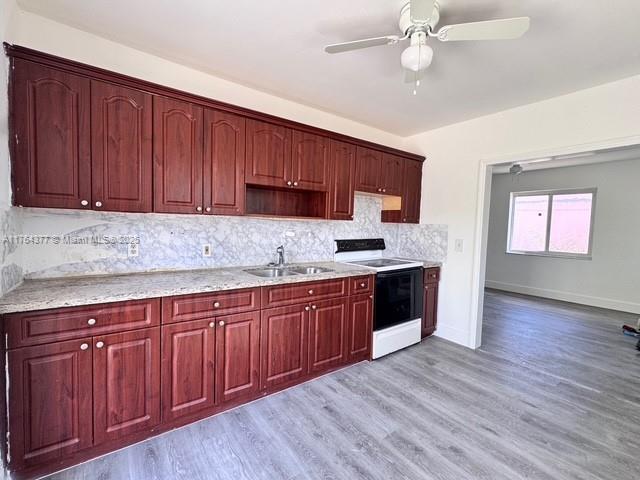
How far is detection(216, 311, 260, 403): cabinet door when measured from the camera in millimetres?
2002

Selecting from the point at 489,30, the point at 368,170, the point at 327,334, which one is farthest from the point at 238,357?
the point at 489,30

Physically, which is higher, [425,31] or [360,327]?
[425,31]

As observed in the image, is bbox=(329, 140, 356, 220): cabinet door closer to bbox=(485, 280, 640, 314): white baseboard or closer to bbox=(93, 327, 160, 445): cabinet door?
bbox=(93, 327, 160, 445): cabinet door

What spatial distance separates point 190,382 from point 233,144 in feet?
5.81

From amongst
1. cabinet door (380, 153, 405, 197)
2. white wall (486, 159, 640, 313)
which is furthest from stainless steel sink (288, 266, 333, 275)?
white wall (486, 159, 640, 313)

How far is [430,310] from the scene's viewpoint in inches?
140

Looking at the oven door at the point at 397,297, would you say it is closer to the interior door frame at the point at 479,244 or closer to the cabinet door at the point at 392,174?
the interior door frame at the point at 479,244

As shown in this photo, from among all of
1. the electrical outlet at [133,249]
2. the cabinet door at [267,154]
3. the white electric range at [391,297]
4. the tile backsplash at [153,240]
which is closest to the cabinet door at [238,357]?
the tile backsplash at [153,240]

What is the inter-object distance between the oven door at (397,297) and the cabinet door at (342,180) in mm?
773

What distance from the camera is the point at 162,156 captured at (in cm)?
199

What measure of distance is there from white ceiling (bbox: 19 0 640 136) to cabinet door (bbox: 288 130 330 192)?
0.48 metres

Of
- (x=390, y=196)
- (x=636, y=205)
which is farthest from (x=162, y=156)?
(x=636, y=205)

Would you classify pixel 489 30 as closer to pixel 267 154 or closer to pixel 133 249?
pixel 267 154

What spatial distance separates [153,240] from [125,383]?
3.36ft
